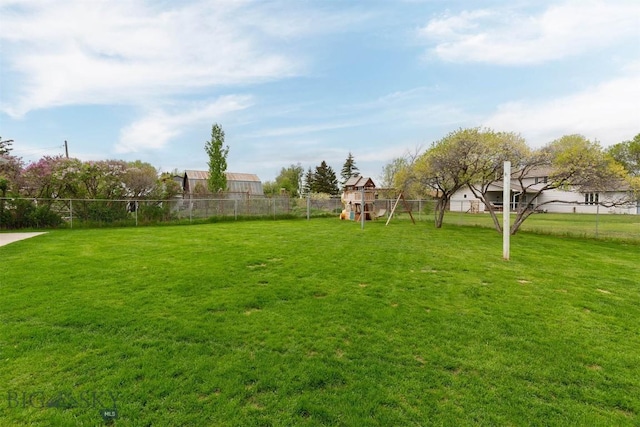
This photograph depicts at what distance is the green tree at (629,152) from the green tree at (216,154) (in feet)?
123

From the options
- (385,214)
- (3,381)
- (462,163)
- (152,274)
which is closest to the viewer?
(3,381)

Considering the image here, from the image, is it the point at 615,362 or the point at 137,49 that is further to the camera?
the point at 137,49

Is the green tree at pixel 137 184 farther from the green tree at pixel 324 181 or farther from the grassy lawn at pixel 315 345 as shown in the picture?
the green tree at pixel 324 181

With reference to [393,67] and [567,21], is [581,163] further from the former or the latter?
[393,67]

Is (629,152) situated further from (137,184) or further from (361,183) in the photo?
(137,184)

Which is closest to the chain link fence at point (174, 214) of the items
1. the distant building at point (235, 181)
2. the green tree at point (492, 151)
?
the green tree at point (492, 151)

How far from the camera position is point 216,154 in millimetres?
23344

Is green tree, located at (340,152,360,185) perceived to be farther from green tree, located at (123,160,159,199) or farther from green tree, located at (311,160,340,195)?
green tree, located at (123,160,159,199)

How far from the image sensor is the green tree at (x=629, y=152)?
30031 mm

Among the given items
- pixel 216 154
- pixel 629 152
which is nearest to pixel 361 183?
pixel 216 154

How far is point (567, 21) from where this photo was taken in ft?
29.9

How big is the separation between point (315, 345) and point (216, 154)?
74.7ft

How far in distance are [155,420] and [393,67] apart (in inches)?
588

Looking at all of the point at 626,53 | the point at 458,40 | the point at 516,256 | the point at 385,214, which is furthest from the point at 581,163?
the point at 385,214
